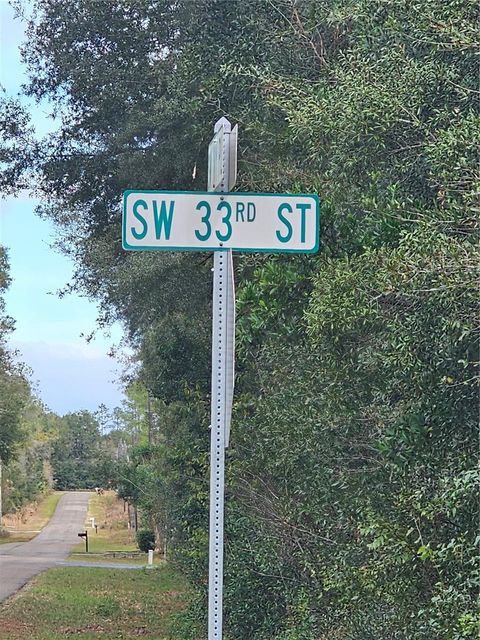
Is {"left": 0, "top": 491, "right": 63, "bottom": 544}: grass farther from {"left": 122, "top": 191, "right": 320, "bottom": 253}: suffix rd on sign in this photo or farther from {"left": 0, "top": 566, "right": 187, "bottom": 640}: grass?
{"left": 122, "top": 191, "right": 320, "bottom": 253}: suffix rd on sign

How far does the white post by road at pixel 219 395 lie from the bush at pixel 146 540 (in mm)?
26765

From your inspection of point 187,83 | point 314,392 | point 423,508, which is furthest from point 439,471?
point 187,83

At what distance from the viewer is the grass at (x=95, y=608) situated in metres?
13.0

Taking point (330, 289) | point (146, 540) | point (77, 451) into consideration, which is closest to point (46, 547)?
point (77, 451)

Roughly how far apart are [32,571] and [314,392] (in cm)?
2018

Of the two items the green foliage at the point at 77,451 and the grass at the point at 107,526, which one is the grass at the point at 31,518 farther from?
the grass at the point at 107,526

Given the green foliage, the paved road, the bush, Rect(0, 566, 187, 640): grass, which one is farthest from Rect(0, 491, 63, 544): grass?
Rect(0, 566, 187, 640): grass

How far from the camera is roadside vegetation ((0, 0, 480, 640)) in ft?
12.2

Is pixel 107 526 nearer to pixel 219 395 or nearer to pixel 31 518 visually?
pixel 31 518

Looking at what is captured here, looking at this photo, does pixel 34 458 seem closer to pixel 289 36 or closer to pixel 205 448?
pixel 205 448

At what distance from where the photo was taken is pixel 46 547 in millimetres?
34594

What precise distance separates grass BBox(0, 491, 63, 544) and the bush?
1043cm

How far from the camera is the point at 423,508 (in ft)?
12.1

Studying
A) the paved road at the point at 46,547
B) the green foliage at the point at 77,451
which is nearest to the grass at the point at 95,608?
the paved road at the point at 46,547
